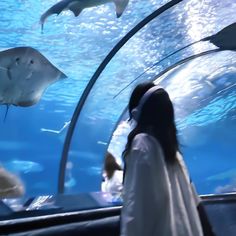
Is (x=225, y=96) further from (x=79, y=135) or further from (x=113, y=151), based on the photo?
(x=79, y=135)

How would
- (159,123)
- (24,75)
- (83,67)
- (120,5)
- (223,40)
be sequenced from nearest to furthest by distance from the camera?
(159,123)
(120,5)
(24,75)
(83,67)
(223,40)

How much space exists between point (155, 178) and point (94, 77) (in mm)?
3822

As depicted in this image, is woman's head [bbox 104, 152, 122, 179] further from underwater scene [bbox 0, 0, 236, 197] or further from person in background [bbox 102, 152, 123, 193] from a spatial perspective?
underwater scene [bbox 0, 0, 236, 197]

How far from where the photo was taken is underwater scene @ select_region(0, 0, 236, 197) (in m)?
4.93

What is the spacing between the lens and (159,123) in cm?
236

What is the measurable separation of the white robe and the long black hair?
55 millimetres

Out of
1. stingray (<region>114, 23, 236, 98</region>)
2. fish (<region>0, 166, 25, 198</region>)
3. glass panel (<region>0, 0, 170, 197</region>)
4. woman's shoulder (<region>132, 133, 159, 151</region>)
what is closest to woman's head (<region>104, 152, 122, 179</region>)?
glass panel (<region>0, 0, 170, 197</region>)

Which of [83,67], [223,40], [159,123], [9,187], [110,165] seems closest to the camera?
[159,123]

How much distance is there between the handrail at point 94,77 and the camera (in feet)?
17.4

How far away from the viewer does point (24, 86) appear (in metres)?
5.27

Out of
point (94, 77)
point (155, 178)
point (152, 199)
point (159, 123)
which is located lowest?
point (152, 199)

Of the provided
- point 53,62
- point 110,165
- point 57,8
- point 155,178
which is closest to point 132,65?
point 53,62

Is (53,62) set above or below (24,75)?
above

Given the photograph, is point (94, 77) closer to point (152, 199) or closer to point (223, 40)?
point (223, 40)
